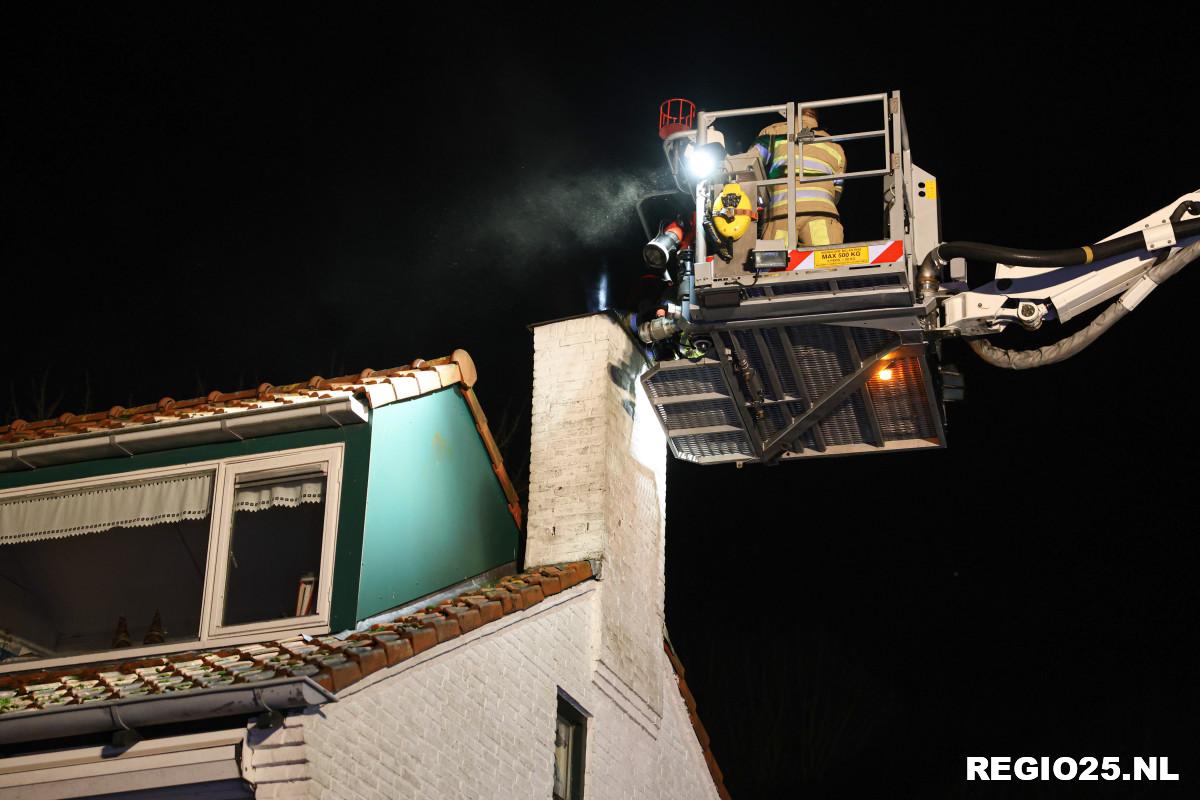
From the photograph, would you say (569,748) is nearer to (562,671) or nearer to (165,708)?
(562,671)

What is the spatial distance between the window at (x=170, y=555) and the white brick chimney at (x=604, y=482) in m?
2.44

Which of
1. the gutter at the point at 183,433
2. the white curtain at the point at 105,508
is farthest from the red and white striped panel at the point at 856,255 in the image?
the white curtain at the point at 105,508

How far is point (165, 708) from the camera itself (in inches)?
332

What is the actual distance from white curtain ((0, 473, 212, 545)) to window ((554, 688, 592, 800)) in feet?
11.6

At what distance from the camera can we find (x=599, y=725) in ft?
41.5

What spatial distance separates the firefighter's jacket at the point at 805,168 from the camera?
1224 cm

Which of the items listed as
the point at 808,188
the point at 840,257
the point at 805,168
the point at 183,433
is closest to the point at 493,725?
the point at 183,433

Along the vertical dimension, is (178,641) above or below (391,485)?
below

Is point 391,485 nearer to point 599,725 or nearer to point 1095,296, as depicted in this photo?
point 599,725

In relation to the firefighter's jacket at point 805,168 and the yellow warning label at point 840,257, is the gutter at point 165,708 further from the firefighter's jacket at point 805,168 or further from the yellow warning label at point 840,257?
the firefighter's jacket at point 805,168

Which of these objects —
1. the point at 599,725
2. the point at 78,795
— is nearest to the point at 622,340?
the point at 599,725

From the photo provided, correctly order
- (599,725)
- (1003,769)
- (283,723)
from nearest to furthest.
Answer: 1. (283,723)
2. (599,725)
3. (1003,769)

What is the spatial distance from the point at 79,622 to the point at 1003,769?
26.4m

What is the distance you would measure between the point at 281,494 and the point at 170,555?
2517 mm
